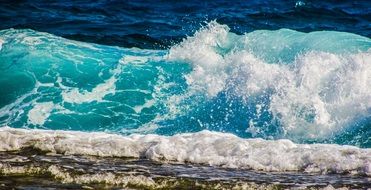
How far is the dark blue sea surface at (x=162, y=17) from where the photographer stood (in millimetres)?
17241

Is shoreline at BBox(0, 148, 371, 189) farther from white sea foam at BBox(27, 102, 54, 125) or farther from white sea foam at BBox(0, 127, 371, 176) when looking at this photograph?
white sea foam at BBox(27, 102, 54, 125)

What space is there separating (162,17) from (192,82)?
23.3ft

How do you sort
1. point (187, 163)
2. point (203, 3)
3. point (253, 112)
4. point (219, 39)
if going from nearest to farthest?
point (187, 163) < point (253, 112) < point (219, 39) < point (203, 3)

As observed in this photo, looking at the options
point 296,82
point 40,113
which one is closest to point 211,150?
point 296,82

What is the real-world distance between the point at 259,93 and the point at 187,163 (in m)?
3.91

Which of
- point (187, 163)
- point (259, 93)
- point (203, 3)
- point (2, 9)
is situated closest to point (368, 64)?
point (259, 93)

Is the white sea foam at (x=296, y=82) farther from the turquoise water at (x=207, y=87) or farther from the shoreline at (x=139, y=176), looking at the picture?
the shoreline at (x=139, y=176)

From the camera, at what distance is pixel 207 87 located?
12.3 meters

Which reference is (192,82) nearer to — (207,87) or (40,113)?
(207,87)

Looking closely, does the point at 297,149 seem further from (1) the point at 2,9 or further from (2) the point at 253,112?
(1) the point at 2,9

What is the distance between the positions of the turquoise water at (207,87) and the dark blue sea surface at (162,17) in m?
2.53

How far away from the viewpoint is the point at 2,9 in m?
20.0

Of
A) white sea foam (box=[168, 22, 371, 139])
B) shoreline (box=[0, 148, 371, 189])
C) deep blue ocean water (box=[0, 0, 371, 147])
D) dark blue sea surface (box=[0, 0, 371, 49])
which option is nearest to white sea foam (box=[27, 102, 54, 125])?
deep blue ocean water (box=[0, 0, 371, 147])

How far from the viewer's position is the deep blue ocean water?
1079 cm
